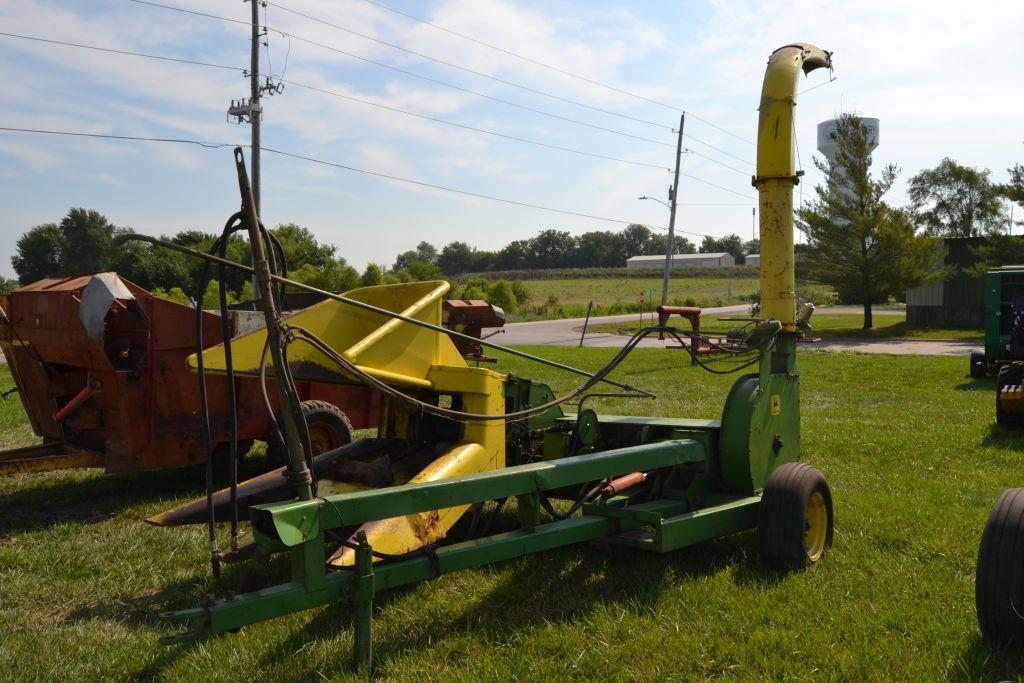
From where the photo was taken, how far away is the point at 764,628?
4016 millimetres

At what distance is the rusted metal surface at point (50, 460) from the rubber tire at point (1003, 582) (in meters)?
6.08

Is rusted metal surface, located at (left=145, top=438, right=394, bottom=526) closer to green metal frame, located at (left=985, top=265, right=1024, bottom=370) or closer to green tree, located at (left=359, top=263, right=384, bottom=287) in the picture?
green metal frame, located at (left=985, top=265, right=1024, bottom=370)

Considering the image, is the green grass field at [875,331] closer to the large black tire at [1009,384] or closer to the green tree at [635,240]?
the large black tire at [1009,384]

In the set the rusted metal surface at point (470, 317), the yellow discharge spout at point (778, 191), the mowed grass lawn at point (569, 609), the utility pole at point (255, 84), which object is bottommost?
the mowed grass lawn at point (569, 609)

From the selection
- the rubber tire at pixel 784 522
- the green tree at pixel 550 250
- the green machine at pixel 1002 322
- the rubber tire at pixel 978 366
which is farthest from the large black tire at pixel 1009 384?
the green tree at pixel 550 250

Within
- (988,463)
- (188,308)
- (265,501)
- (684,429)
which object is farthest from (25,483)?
(988,463)

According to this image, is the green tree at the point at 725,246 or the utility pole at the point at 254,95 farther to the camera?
the green tree at the point at 725,246

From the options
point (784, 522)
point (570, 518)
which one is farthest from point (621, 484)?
point (784, 522)

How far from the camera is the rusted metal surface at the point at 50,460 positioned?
641 centimetres

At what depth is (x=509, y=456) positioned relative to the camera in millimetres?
5980

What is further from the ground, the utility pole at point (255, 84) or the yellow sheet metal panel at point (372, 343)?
the utility pole at point (255, 84)

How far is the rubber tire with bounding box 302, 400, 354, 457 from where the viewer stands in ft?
23.4

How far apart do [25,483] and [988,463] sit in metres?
8.92

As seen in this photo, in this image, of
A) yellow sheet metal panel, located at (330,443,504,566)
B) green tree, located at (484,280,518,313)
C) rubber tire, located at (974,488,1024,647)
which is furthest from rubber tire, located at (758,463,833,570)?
green tree, located at (484,280,518,313)
